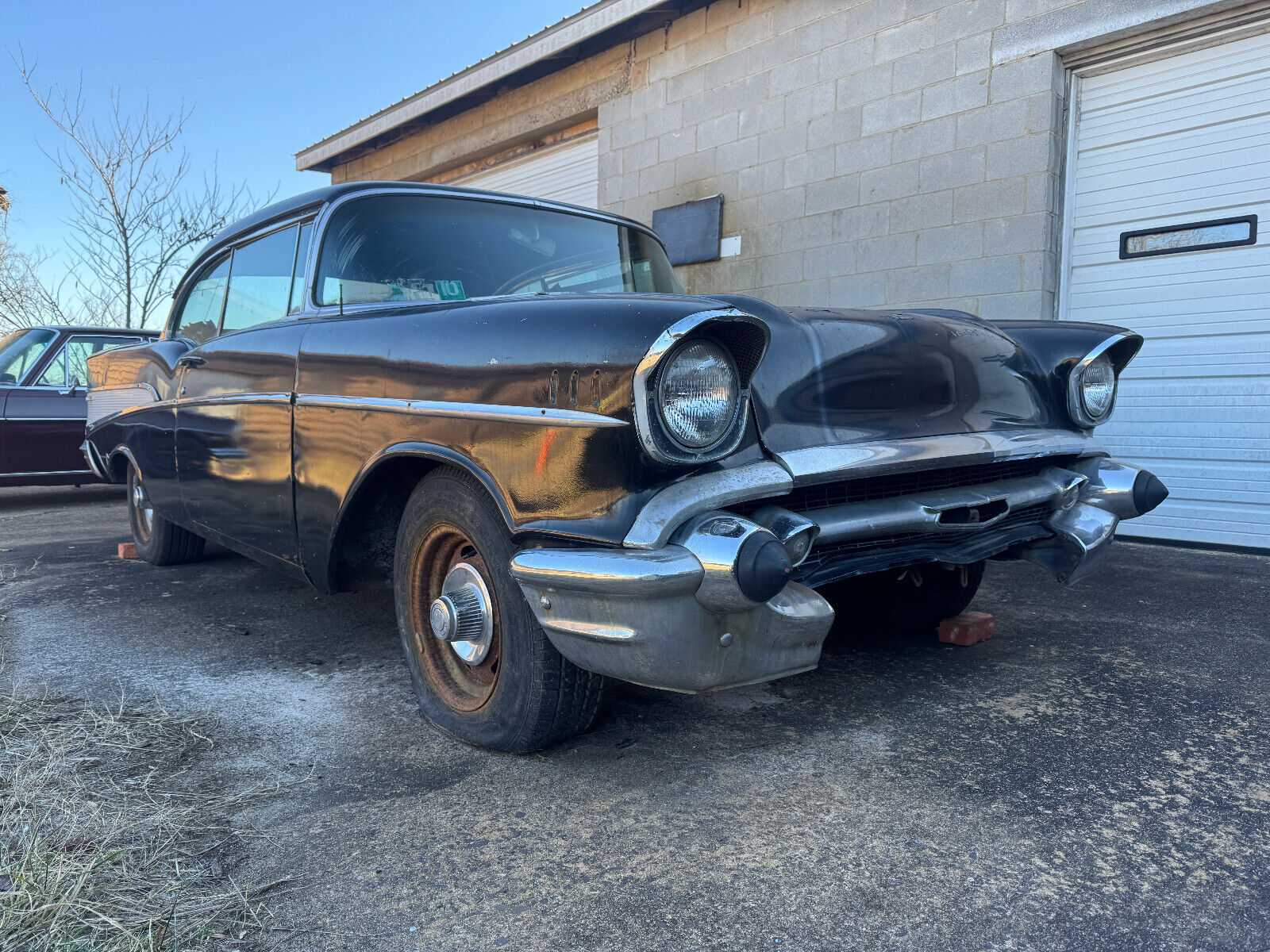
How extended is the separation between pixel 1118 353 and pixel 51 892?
2.83m

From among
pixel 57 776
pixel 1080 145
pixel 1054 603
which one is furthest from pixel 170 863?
pixel 1080 145

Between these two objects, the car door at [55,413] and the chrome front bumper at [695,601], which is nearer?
the chrome front bumper at [695,601]

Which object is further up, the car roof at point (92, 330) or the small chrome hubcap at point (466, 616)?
the car roof at point (92, 330)

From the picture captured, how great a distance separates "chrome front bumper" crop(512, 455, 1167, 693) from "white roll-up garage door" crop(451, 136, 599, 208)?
6.50 meters

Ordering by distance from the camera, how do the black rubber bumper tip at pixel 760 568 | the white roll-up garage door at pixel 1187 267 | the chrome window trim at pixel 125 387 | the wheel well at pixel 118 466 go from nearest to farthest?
1. the black rubber bumper tip at pixel 760 568
2. the chrome window trim at pixel 125 387
3. the wheel well at pixel 118 466
4. the white roll-up garage door at pixel 1187 267

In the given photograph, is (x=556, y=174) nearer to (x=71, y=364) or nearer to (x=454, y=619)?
(x=71, y=364)

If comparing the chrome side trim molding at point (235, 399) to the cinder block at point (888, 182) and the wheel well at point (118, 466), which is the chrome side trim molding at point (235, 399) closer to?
the wheel well at point (118, 466)

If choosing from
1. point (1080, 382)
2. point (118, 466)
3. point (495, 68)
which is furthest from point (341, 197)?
point (495, 68)

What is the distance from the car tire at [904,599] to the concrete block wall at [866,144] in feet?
9.24

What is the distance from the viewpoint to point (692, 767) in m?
2.01

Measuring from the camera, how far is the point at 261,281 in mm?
3170

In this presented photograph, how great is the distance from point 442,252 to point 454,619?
4.03 feet

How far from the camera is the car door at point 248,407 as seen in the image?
265 cm

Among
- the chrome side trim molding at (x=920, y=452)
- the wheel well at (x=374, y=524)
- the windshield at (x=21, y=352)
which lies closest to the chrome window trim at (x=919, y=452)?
the chrome side trim molding at (x=920, y=452)
